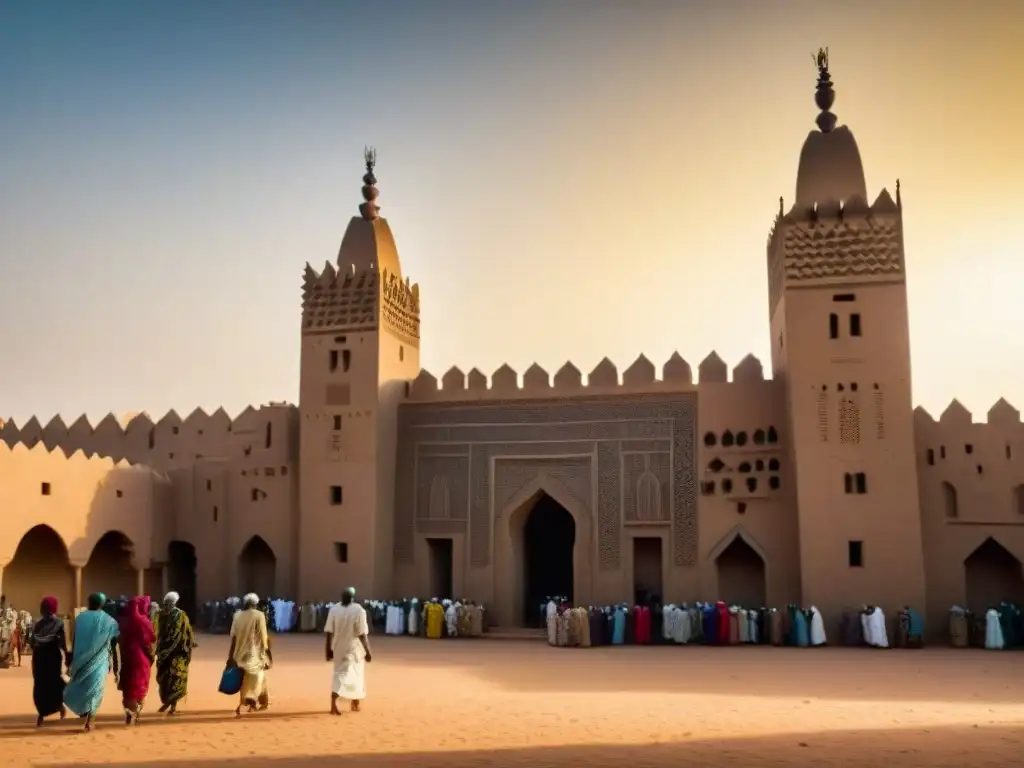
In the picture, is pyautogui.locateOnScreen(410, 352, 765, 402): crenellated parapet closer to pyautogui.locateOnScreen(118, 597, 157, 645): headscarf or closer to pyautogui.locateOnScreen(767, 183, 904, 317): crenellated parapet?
pyautogui.locateOnScreen(767, 183, 904, 317): crenellated parapet

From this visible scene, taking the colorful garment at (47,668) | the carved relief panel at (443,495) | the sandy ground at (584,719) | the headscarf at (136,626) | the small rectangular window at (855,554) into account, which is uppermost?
the carved relief panel at (443,495)

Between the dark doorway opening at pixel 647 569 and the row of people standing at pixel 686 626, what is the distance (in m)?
2.02

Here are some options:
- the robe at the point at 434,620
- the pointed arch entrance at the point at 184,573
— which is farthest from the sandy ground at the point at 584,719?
the pointed arch entrance at the point at 184,573

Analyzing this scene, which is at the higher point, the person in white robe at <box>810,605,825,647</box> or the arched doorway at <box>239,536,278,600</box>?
the arched doorway at <box>239,536,278,600</box>

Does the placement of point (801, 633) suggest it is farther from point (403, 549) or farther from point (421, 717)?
point (421, 717)

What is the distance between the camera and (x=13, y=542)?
16766 millimetres

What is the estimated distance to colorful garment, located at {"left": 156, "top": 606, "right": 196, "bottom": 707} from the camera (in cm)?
915

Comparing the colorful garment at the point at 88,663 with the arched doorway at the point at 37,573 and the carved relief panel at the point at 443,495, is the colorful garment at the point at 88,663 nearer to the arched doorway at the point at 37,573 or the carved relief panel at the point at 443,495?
the arched doorway at the point at 37,573

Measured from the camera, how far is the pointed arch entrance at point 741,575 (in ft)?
61.4

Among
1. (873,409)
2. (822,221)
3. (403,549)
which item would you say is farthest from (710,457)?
(403,549)

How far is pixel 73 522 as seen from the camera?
18266 millimetres

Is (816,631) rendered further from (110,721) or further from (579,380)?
(110,721)

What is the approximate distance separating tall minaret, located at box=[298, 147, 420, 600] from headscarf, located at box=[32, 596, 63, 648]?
35.8 ft

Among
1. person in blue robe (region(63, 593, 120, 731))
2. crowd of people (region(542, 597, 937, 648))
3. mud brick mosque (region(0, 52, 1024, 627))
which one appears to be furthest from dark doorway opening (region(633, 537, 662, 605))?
person in blue robe (region(63, 593, 120, 731))
